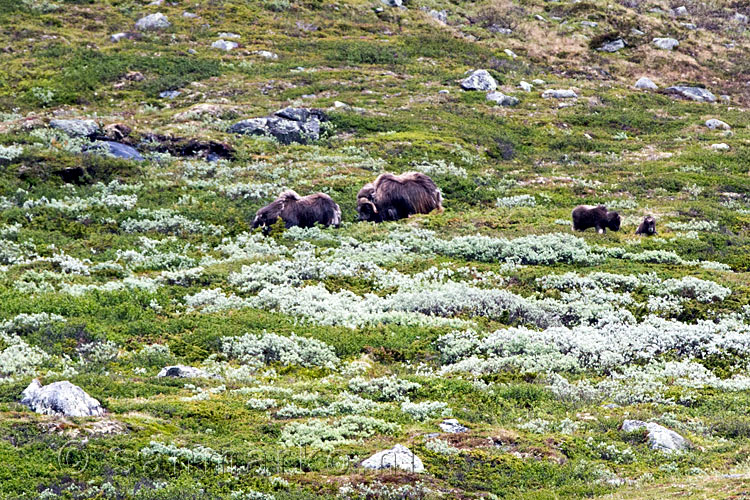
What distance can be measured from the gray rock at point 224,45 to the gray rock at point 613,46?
28.6 meters

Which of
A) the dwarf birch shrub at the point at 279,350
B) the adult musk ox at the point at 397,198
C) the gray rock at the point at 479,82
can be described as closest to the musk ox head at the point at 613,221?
the adult musk ox at the point at 397,198

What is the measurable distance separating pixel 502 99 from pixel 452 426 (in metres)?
39.8

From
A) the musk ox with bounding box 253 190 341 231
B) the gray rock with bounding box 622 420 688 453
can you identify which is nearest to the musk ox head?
the musk ox with bounding box 253 190 341 231

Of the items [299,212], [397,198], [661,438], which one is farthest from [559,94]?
[661,438]

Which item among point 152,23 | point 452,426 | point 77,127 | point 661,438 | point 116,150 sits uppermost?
point 661,438

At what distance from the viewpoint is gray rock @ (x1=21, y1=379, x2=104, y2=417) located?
13.1 meters

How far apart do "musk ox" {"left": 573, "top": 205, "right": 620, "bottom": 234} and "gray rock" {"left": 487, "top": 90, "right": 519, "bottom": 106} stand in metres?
23.0

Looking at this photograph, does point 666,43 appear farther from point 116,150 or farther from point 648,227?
point 116,150

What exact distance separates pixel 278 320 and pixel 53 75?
34.2m

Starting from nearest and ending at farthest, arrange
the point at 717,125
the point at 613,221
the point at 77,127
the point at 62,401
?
the point at 62,401 < the point at 613,221 < the point at 77,127 < the point at 717,125

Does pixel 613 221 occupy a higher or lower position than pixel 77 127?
higher

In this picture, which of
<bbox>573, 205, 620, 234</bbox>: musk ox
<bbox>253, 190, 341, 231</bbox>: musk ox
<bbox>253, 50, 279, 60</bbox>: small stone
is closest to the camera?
<bbox>253, 190, 341, 231</bbox>: musk ox

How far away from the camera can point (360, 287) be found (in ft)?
75.3

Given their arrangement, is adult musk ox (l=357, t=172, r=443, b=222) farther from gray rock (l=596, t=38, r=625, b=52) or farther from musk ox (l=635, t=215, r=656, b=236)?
gray rock (l=596, t=38, r=625, b=52)
